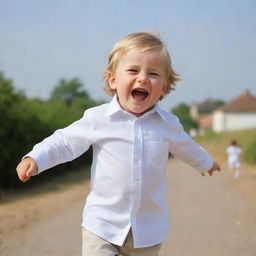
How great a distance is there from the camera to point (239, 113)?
2921 inches

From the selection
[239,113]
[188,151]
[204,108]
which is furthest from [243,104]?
[188,151]

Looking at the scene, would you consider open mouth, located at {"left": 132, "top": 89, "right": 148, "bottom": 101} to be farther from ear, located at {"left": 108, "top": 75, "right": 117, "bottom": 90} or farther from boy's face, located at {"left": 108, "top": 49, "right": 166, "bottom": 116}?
ear, located at {"left": 108, "top": 75, "right": 117, "bottom": 90}

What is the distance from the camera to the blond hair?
10.2 ft

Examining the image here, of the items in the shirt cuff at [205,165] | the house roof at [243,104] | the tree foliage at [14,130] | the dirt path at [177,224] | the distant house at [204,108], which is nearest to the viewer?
the shirt cuff at [205,165]

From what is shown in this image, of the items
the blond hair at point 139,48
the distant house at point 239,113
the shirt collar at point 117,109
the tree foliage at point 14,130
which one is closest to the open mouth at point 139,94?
the shirt collar at point 117,109

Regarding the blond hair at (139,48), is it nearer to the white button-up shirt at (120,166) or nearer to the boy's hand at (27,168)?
the white button-up shirt at (120,166)

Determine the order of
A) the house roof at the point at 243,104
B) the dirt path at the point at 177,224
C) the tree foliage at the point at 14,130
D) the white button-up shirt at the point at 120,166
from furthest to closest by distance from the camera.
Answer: the house roof at the point at 243,104 → the tree foliage at the point at 14,130 → the dirt path at the point at 177,224 → the white button-up shirt at the point at 120,166

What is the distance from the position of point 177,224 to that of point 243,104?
2684 inches

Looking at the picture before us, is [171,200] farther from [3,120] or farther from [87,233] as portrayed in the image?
[87,233]

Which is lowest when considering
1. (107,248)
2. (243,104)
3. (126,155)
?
(107,248)

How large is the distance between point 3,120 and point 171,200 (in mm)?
5052

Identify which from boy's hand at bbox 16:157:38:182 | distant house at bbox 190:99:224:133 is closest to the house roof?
distant house at bbox 190:99:224:133

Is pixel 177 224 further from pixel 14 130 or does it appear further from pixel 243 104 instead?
pixel 243 104

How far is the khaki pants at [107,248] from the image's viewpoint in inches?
118
